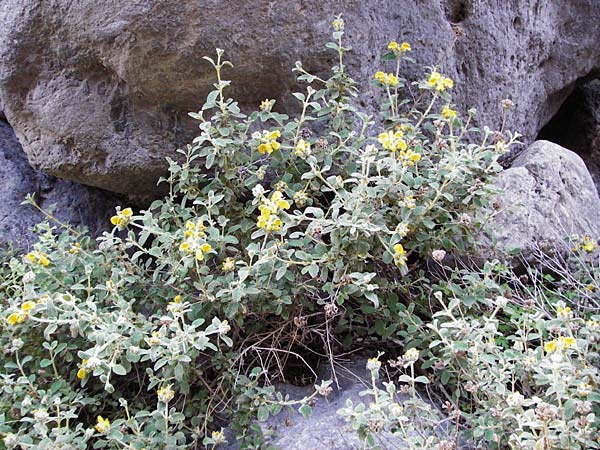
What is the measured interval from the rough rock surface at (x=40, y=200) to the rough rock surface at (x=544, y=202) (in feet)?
5.87

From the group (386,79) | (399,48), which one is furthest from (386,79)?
(399,48)

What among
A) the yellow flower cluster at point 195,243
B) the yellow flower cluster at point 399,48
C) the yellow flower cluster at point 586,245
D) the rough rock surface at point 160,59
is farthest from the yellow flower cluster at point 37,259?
the yellow flower cluster at point 586,245

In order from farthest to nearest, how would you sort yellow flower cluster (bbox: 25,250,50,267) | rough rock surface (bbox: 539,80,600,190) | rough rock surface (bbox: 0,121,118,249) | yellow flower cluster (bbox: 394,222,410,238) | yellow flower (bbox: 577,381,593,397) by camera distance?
rough rock surface (bbox: 539,80,600,190)
rough rock surface (bbox: 0,121,118,249)
yellow flower cluster (bbox: 25,250,50,267)
yellow flower cluster (bbox: 394,222,410,238)
yellow flower (bbox: 577,381,593,397)

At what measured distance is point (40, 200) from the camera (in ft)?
10.9

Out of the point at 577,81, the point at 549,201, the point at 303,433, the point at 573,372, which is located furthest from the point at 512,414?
the point at 577,81

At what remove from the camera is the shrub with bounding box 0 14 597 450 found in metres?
1.93

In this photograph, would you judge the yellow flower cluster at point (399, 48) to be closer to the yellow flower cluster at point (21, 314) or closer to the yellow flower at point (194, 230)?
the yellow flower at point (194, 230)

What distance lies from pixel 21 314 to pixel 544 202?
2.12 meters

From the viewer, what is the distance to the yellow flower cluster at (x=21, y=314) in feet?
6.49

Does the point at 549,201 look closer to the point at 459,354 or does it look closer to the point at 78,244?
the point at 459,354

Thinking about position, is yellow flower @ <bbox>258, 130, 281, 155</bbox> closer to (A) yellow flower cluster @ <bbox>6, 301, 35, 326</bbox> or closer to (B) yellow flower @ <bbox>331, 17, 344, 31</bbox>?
(B) yellow flower @ <bbox>331, 17, 344, 31</bbox>

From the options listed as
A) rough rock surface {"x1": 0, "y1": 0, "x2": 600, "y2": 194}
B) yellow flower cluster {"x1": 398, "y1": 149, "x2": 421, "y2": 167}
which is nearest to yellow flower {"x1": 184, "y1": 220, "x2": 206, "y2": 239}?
yellow flower cluster {"x1": 398, "y1": 149, "x2": 421, "y2": 167}

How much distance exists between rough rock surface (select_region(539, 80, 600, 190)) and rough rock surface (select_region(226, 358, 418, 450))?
252 centimetres

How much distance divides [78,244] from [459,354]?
1.39m
